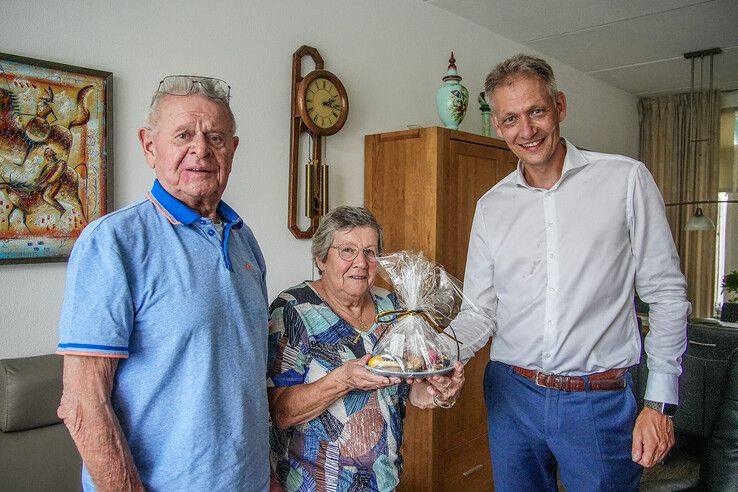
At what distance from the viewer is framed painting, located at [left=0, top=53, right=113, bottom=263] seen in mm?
1843

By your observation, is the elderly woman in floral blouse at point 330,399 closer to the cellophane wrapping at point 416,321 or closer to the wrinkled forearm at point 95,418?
the cellophane wrapping at point 416,321

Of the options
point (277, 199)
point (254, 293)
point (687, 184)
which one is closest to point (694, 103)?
point (687, 184)

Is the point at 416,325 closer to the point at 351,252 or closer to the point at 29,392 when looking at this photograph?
the point at 351,252

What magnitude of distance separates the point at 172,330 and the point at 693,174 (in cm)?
595

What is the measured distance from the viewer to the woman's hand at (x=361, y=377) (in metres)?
1.42

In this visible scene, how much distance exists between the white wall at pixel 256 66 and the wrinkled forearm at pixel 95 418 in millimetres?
1101

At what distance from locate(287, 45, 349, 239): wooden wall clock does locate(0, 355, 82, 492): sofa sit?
1.24 meters

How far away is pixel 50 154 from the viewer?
1.93 m

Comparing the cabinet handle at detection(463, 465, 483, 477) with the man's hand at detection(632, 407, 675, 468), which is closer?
the man's hand at detection(632, 407, 675, 468)

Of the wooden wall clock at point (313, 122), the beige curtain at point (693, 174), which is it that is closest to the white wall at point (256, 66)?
the wooden wall clock at point (313, 122)

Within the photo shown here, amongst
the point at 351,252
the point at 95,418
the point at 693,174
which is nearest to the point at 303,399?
the point at 351,252

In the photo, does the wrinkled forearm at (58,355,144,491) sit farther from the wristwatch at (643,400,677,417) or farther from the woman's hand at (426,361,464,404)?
the wristwatch at (643,400,677,417)

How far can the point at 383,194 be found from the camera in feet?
9.86

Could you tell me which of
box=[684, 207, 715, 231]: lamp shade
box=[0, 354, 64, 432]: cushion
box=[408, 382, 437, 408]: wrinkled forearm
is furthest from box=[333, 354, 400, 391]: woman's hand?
box=[684, 207, 715, 231]: lamp shade
